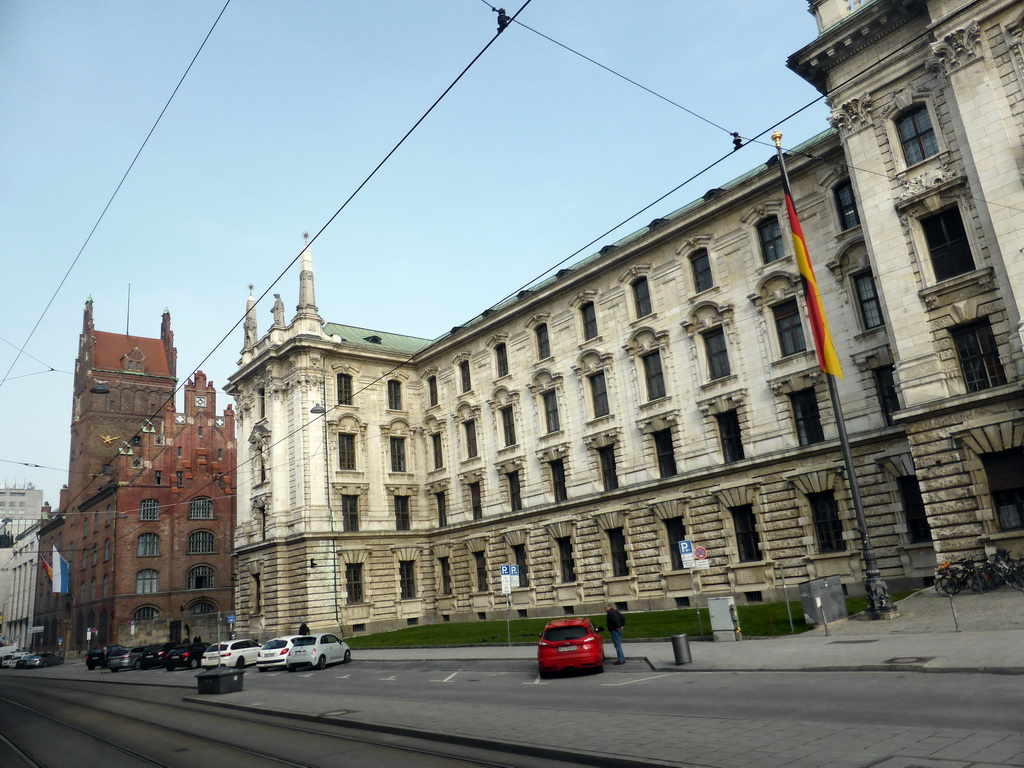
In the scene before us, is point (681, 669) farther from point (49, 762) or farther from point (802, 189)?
point (802, 189)

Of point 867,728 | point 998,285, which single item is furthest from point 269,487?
point 867,728

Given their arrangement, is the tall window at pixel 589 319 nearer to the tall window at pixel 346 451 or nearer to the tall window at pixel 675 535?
the tall window at pixel 675 535

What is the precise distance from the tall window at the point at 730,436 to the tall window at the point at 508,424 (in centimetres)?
1412

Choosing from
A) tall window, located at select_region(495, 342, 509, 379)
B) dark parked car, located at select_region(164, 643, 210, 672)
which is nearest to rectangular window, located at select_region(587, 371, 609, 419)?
tall window, located at select_region(495, 342, 509, 379)

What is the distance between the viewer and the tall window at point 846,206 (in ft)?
99.1

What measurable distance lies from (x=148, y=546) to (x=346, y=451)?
102ft

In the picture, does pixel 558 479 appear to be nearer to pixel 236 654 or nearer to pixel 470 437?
pixel 470 437

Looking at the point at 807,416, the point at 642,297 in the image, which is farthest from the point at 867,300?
the point at 642,297

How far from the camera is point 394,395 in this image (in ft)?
174

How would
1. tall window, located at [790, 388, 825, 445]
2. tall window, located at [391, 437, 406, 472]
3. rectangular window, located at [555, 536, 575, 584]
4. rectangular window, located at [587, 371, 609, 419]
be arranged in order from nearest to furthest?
tall window, located at [790, 388, 825, 445], rectangular window, located at [587, 371, 609, 419], rectangular window, located at [555, 536, 575, 584], tall window, located at [391, 437, 406, 472]

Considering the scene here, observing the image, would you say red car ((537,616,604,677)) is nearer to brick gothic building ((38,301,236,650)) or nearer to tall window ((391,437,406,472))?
tall window ((391,437,406,472))

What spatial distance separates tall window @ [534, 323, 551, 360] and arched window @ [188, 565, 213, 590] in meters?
45.3

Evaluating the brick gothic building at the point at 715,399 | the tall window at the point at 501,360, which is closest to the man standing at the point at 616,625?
the brick gothic building at the point at 715,399

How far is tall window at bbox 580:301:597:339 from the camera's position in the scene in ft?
134
